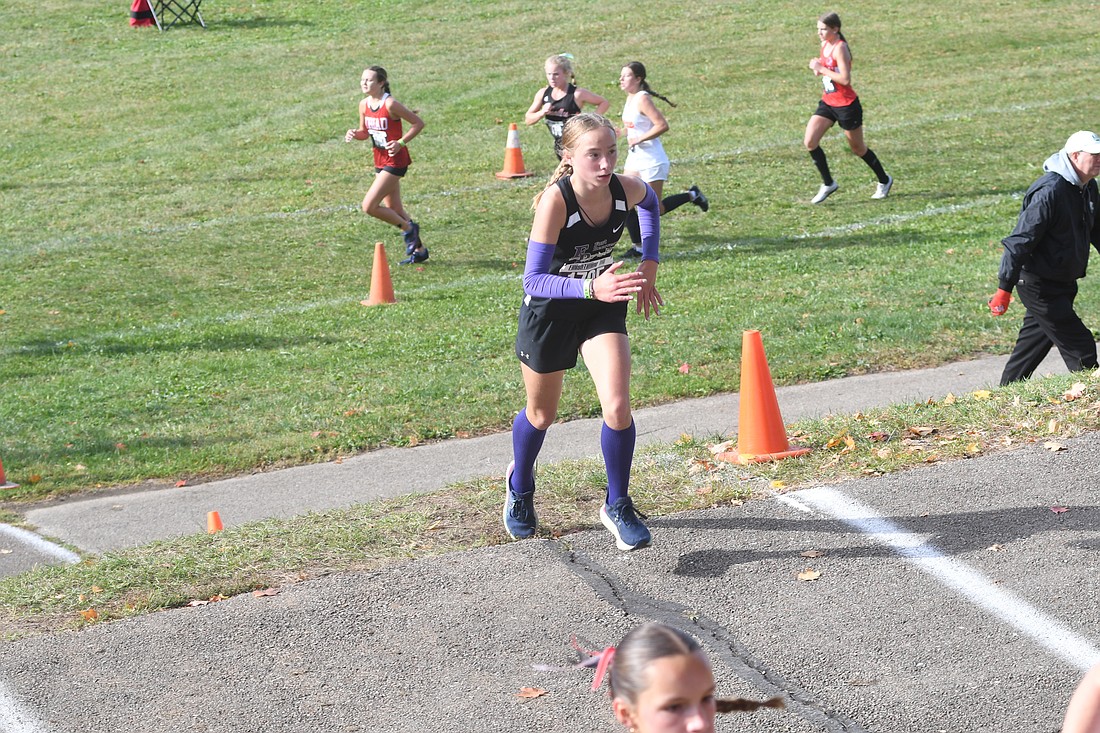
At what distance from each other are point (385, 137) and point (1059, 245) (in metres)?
8.61

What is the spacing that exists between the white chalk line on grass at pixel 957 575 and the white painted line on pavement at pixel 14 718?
11.3ft

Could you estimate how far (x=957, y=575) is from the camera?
17.7ft

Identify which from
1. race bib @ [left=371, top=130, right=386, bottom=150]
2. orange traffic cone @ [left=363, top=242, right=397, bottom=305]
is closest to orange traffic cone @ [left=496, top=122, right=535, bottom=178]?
race bib @ [left=371, top=130, right=386, bottom=150]

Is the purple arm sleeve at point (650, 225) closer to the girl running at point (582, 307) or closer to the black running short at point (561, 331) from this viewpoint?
the girl running at point (582, 307)

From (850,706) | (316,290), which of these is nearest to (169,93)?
(316,290)

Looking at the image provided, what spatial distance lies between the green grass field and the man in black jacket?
213cm

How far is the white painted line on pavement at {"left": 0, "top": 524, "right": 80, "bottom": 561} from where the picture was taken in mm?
7329

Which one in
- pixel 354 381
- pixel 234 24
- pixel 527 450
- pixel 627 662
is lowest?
pixel 354 381

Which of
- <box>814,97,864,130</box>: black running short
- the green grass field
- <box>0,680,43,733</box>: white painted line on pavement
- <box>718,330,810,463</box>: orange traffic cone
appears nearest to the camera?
<box>0,680,43,733</box>: white painted line on pavement

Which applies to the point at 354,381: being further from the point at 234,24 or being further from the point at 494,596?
the point at 234,24

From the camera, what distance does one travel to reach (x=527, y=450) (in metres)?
5.96

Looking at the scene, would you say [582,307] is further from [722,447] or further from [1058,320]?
[1058,320]

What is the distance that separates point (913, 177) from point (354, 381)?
34.1ft

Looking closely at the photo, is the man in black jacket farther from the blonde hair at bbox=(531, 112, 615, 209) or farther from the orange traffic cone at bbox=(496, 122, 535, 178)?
the orange traffic cone at bbox=(496, 122, 535, 178)
